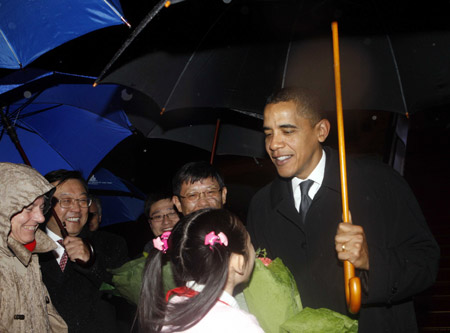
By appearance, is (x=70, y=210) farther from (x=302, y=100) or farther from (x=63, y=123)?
(x=302, y=100)

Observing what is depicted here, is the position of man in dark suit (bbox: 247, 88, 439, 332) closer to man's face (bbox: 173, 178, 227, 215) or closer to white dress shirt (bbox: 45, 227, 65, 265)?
man's face (bbox: 173, 178, 227, 215)

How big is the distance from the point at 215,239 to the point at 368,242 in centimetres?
81

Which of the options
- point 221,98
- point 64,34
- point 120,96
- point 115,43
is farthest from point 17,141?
point 115,43

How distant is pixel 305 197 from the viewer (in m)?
2.40

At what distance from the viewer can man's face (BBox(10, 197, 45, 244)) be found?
2.45 metres

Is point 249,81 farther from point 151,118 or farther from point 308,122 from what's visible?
point 151,118

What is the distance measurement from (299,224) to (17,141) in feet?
7.62

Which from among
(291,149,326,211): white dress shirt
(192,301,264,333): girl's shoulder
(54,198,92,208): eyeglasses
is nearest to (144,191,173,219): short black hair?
(54,198,92,208): eyeglasses

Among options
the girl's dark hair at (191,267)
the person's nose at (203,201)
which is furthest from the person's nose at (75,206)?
the girl's dark hair at (191,267)

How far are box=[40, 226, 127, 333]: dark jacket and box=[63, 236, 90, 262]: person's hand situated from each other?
0.08 meters

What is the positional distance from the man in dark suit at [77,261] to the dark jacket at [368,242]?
49.4 inches

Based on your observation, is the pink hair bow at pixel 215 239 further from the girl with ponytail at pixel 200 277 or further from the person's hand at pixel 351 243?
the person's hand at pixel 351 243

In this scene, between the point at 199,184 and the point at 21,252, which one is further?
the point at 199,184

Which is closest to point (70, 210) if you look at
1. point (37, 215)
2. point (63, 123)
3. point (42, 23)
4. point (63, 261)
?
point (63, 261)
